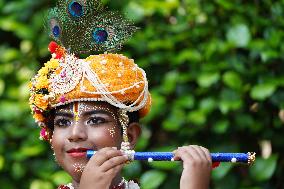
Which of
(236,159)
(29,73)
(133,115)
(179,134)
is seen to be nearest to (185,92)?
(179,134)

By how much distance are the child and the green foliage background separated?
4.56ft

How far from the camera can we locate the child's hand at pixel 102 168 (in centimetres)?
381

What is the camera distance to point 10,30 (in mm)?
6152

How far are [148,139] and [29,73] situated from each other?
2.69 feet

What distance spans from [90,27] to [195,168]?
2.63ft

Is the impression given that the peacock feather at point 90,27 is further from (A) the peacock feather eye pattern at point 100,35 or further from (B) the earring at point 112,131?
(B) the earring at point 112,131

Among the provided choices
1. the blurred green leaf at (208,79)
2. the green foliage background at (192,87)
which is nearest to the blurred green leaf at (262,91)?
the green foliage background at (192,87)

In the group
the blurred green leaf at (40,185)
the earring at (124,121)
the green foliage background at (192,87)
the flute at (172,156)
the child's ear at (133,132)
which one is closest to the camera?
the flute at (172,156)

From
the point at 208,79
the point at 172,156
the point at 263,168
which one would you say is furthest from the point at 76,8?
the point at 263,168

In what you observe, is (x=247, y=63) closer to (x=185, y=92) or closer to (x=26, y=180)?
(x=185, y=92)

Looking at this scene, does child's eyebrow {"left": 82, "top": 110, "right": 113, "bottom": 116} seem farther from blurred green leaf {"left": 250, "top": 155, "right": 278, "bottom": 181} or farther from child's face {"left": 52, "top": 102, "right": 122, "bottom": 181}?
blurred green leaf {"left": 250, "top": 155, "right": 278, "bottom": 181}

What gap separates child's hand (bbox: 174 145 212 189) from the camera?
3773 millimetres

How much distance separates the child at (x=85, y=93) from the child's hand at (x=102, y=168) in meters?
0.05

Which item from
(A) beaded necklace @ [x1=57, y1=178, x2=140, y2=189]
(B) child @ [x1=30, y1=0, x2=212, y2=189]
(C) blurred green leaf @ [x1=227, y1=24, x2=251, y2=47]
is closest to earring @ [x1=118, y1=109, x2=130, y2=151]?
(B) child @ [x1=30, y1=0, x2=212, y2=189]
